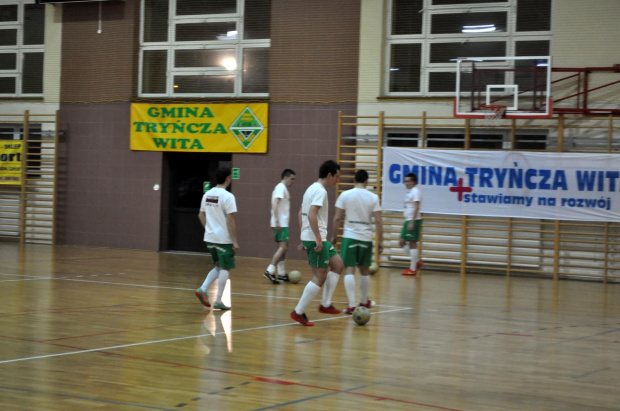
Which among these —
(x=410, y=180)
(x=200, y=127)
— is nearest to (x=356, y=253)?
(x=410, y=180)

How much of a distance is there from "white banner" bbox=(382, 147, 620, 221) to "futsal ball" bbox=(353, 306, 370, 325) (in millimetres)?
7847

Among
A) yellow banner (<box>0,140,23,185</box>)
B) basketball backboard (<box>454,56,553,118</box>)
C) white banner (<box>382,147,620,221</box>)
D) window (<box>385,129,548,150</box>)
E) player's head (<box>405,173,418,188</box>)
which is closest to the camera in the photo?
basketball backboard (<box>454,56,553,118</box>)

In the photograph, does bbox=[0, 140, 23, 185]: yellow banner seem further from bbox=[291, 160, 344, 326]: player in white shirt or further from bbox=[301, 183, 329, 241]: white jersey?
bbox=[291, 160, 344, 326]: player in white shirt

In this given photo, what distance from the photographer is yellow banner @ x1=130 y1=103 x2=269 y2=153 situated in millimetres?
18344

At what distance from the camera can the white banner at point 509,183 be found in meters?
15.2

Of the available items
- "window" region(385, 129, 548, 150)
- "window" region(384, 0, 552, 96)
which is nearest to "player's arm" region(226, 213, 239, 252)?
"window" region(385, 129, 548, 150)

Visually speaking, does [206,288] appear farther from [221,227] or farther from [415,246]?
[415,246]

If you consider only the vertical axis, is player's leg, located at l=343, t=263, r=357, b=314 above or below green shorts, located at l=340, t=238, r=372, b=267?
below

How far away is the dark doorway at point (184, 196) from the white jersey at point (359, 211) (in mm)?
10531

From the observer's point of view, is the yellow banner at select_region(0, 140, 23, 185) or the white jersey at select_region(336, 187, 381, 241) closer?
the white jersey at select_region(336, 187, 381, 241)

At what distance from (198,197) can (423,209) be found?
5.97 meters

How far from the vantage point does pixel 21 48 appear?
2097cm

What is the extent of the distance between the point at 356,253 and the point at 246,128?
9834 mm

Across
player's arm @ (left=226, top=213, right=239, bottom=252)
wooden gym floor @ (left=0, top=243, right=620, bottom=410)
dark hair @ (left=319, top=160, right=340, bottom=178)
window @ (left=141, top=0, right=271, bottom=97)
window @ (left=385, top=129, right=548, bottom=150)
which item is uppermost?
window @ (left=141, top=0, right=271, bottom=97)
